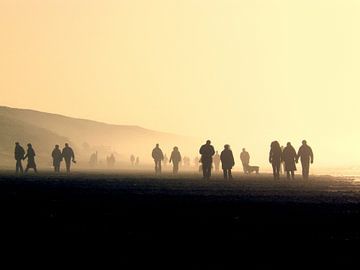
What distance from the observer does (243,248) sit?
8922 millimetres

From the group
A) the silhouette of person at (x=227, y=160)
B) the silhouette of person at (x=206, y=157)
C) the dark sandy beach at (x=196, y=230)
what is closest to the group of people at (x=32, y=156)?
the silhouette of person at (x=206, y=157)

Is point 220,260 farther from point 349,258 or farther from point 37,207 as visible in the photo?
point 37,207

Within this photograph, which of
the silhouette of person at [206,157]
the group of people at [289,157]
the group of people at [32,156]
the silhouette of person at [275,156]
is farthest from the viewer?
the group of people at [32,156]

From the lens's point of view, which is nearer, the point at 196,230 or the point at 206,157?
the point at 196,230

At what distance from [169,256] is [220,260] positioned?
59cm

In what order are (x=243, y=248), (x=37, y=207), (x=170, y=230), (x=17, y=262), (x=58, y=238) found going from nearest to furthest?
(x=17, y=262), (x=243, y=248), (x=58, y=238), (x=170, y=230), (x=37, y=207)

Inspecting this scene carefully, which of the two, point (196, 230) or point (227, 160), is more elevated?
point (227, 160)

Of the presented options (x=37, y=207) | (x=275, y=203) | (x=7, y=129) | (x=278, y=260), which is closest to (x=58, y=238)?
(x=278, y=260)

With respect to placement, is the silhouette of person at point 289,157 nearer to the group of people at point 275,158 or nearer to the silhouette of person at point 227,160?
the group of people at point 275,158

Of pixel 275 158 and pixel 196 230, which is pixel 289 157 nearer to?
pixel 275 158

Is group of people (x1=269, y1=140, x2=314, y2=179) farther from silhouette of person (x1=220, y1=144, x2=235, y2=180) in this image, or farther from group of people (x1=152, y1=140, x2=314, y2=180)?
silhouette of person (x1=220, y1=144, x2=235, y2=180)

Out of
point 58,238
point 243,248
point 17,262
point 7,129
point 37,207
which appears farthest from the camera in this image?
point 7,129

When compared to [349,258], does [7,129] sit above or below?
above

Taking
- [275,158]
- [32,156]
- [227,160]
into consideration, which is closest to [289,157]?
[275,158]
